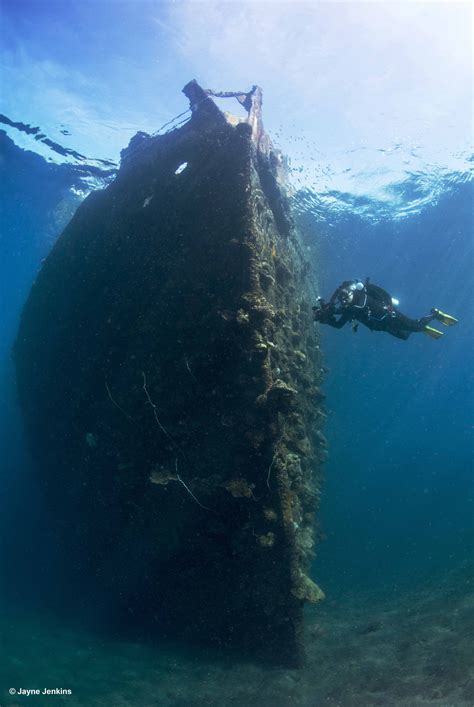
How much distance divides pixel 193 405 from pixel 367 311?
15.3 feet

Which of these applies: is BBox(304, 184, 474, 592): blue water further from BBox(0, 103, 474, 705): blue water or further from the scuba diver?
the scuba diver

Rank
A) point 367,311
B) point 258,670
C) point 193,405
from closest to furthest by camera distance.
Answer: point 193,405 → point 258,670 → point 367,311

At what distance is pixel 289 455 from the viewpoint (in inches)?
290

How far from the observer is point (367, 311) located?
862 centimetres

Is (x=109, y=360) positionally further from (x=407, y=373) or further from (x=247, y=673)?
(x=407, y=373)

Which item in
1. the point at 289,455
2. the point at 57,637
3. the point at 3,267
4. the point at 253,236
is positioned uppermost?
the point at 3,267

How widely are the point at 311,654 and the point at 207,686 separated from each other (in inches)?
110

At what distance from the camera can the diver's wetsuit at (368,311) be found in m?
8.02

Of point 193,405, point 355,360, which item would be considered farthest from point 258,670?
point 355,360

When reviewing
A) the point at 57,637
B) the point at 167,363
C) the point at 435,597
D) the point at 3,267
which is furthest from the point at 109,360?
the point at 3,267

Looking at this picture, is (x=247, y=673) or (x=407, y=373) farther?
(x=407, y=373)

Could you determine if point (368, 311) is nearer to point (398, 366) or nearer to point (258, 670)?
point (258, 670)

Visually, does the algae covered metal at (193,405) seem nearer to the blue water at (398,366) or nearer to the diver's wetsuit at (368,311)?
the diver's wetsuit at (368,311)

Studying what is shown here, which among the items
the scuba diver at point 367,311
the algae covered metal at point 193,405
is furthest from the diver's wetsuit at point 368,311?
the algae covered metal at point 193,405
